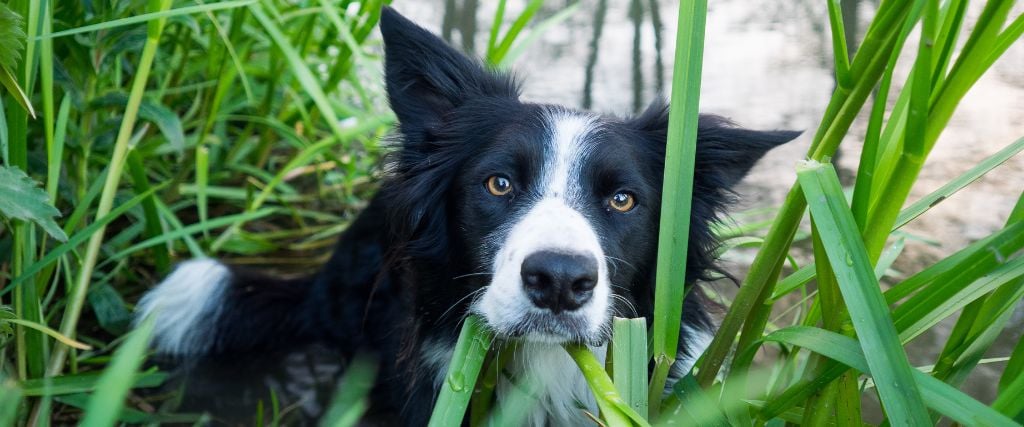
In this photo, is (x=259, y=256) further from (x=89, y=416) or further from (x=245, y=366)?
(x=89, y=416)

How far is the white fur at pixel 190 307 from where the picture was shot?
8.91 ft

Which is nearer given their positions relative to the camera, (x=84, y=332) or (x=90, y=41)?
(x=90, y=41)

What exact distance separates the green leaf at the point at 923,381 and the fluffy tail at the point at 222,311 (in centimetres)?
182

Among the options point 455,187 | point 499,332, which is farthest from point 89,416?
point 455,187

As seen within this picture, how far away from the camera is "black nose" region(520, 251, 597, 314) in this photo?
5.51 feet

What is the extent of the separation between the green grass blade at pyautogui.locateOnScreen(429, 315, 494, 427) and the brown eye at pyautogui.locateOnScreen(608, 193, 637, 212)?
46cm

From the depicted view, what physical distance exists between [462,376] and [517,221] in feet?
1.57

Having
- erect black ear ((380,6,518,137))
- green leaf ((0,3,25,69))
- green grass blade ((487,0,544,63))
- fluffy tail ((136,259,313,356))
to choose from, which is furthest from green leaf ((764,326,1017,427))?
fluffy tail ((136,259,313,356))

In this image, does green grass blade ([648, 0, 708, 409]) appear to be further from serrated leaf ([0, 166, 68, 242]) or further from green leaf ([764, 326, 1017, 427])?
serrated leaf ([0, 166, 68, 242])

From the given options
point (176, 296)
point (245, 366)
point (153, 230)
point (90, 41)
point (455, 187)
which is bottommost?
point (245, 366)

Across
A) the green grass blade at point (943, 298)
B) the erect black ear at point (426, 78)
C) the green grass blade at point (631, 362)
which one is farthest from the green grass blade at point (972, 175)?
the erect black ear at point (426, 78)

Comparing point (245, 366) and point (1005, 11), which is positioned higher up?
point (1005, 11)

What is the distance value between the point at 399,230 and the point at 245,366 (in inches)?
33.7

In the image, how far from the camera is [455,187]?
7.09ft
